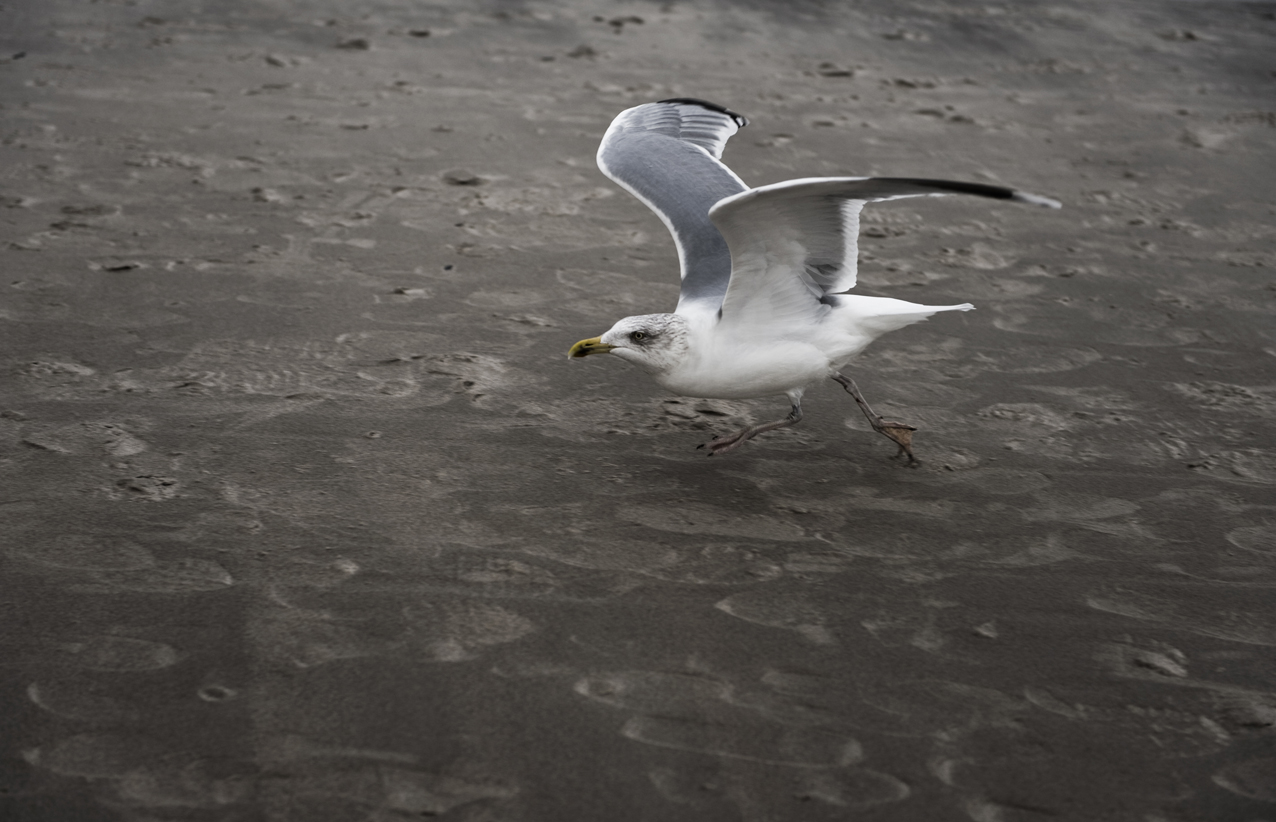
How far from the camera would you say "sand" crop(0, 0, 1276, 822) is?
239cm

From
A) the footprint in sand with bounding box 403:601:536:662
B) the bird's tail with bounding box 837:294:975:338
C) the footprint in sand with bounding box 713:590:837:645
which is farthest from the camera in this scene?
the bird's tail with bounding box 837:294:975:338

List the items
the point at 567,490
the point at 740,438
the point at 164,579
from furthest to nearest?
the point at 740,438 → the point at 567,490 → the point at 164,579

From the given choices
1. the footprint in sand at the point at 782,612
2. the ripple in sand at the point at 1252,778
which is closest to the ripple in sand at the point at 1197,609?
the ripple in sand at the point at 1252,778

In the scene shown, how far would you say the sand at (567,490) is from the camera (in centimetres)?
239

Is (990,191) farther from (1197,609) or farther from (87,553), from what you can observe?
(87,553)

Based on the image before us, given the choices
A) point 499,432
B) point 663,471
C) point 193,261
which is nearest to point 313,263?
point 193,261

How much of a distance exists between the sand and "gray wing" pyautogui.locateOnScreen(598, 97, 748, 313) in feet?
1.78

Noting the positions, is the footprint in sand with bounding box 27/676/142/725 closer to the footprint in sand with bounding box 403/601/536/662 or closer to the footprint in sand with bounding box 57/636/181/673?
the footprint in sand with bounding box 57/636/181/673

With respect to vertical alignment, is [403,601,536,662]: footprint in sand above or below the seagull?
below

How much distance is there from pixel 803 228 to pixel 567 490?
39.4 inches

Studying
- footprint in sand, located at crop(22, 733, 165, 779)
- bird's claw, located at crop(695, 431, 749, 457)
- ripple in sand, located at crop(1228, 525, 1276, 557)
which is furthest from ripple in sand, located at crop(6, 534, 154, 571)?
ripple in sand, located at crop(1228, 525, 1276, 557)

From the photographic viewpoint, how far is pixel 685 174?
4.05m

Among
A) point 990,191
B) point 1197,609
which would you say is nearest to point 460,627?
point 990,191

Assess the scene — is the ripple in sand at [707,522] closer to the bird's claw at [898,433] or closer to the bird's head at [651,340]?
the bird's head at [651,340]
